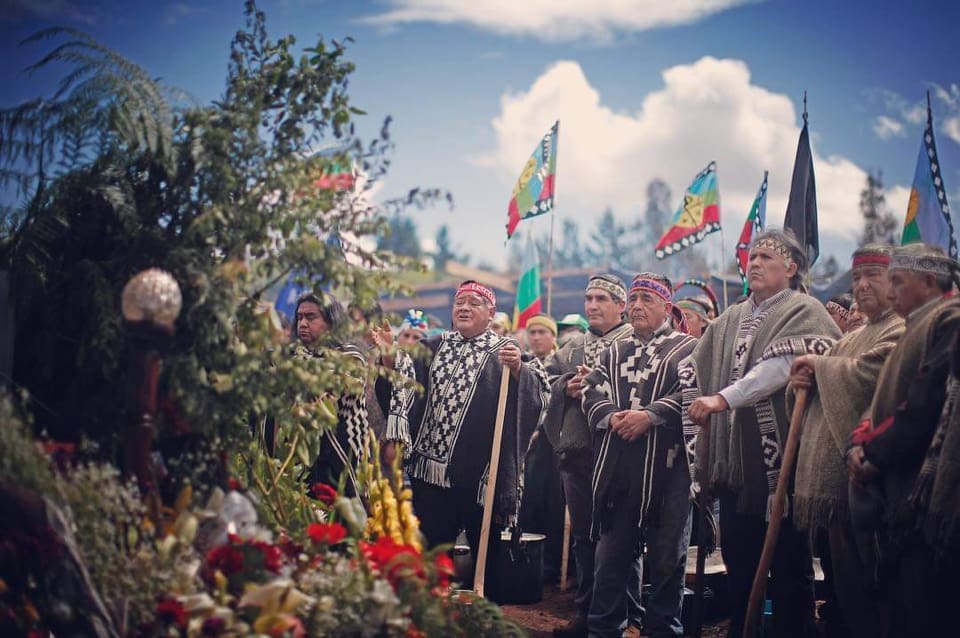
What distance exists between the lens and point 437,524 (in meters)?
6.47

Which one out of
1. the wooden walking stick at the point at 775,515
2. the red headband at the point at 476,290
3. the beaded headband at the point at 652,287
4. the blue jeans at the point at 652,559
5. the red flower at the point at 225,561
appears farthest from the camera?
the red headband at the point at 476,290

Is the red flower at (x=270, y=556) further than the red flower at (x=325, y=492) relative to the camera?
No

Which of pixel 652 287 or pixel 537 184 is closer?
pixel 652 287

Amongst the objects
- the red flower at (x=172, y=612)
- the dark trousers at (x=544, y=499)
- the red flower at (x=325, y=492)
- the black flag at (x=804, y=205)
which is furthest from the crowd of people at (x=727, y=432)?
the red flower at (x=172, y=612)

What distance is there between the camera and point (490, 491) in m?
6.30

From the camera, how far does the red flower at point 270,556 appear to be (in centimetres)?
343

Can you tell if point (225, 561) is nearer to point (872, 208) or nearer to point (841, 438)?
point (841, 438)

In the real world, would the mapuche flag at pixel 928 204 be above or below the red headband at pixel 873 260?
above

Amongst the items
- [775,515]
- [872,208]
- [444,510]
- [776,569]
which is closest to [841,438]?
[775,515]

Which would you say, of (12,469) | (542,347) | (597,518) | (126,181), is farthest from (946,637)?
(542,347)

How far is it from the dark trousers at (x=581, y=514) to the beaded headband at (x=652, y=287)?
1.26 metres

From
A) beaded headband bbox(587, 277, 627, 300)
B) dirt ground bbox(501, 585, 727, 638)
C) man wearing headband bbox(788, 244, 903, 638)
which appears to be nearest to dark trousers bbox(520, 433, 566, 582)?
dirt ground bbox(501, 585, 727, 638)

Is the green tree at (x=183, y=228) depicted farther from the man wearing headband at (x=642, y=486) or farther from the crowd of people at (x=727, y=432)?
the man wearing headband at (x=642, y=486)

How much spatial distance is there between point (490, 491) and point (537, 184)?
503cm
